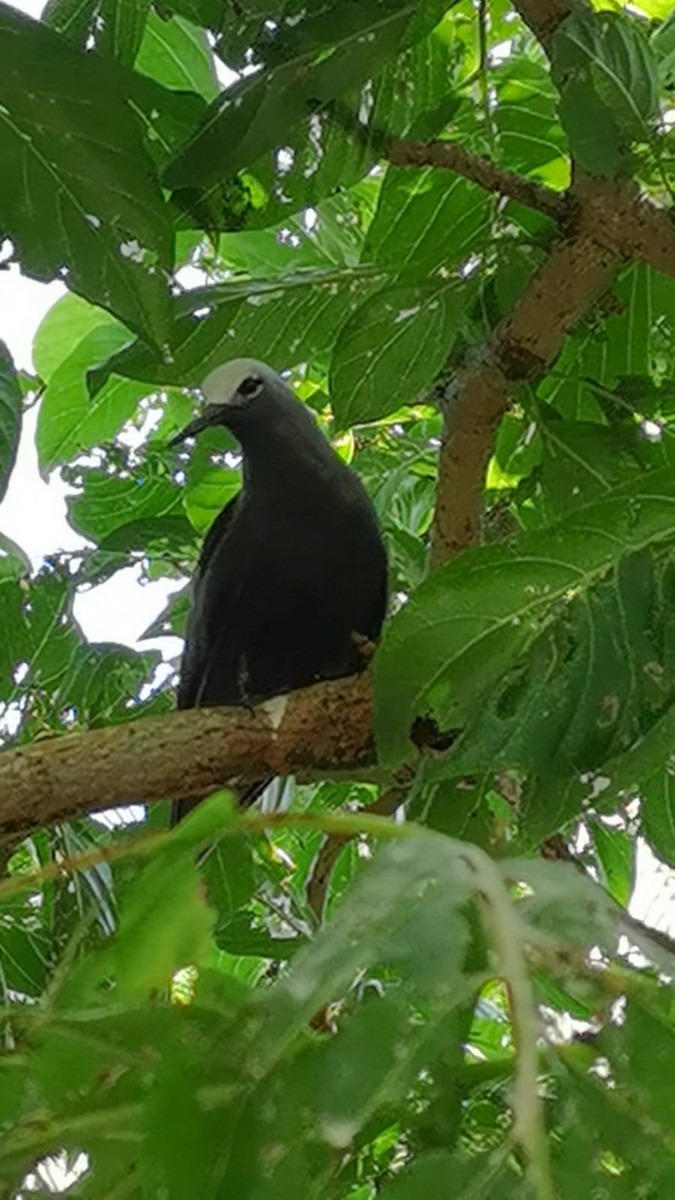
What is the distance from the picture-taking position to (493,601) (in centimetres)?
71

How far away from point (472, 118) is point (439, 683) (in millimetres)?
540

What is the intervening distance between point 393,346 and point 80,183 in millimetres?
270

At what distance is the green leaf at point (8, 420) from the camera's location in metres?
Result: 0.90

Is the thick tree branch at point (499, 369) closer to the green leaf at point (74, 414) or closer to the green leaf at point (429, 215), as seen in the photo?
the green leaf at point (429, 215)

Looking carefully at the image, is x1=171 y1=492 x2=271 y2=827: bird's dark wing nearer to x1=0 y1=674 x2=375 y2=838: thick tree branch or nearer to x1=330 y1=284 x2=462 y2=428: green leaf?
x1=330 y1=284 x2=462 y2=428: green leaf

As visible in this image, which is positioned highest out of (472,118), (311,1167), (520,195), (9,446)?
(472,118)

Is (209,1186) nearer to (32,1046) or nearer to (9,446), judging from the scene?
(32,1046)

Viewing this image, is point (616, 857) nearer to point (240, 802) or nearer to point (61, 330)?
point (240, 802)

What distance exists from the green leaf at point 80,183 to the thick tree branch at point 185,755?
0.68ft

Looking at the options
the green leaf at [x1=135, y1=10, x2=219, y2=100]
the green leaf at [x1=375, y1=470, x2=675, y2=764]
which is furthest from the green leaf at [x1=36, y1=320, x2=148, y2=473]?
the green leaf at [x1=375, y1=470, x2=675, y2=764]

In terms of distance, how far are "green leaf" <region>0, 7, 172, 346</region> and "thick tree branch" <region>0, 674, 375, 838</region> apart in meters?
0.21

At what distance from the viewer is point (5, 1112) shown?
34 cm

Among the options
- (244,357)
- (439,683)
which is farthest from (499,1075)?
(244,357)

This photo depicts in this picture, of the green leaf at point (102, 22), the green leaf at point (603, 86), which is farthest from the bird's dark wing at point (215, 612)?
the green leaf at point (603, 86)
